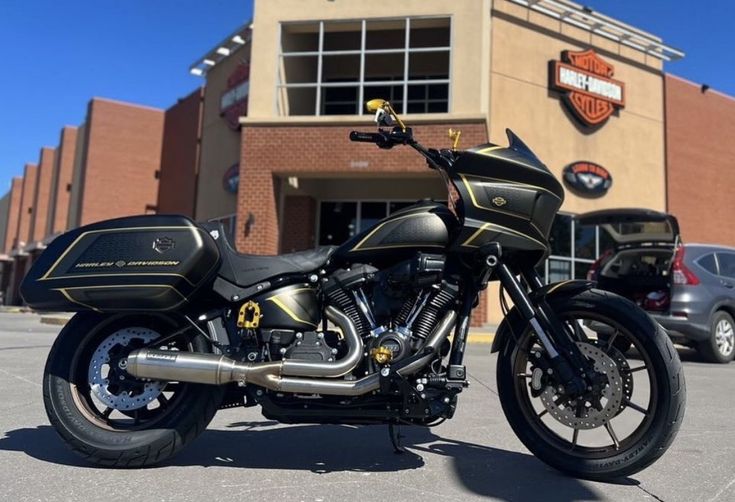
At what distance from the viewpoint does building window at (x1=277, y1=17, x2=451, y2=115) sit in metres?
14.9

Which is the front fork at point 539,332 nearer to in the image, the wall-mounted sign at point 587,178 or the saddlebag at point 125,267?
the saddlebag at point 125,267

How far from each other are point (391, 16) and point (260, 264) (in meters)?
12.8

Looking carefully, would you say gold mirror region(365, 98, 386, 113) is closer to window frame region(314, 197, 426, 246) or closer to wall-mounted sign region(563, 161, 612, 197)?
window frame region(314, 197, 426, 246)

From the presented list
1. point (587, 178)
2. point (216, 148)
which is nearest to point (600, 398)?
point (587, 178)

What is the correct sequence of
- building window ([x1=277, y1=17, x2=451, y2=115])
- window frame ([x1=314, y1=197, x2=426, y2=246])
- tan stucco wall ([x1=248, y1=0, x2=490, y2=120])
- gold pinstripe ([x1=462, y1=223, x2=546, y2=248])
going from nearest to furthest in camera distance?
gold pinstripe ([x1=462, y1=223, x2=546, y2=248]), tan stucco wall ([x1=248, y1=0, x2=490, y2=120]), building window ([x1=277, y1=17, x2=451, y2=115]), window frame ([x1=314, y1=197, x2=426, y2=246])

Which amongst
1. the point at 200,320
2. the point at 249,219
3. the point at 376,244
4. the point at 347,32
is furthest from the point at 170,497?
the point at 347,32

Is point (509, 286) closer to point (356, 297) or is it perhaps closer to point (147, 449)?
point (356, 297)

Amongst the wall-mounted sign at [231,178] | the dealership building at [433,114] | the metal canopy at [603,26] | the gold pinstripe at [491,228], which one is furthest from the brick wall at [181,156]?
the gold pinstripe at [491,228]

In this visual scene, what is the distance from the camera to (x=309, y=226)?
16547 mm

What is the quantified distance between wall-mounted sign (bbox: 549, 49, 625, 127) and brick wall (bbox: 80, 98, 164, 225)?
15.7m

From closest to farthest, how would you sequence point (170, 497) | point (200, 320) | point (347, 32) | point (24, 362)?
point (170, 497)
point (200, 320)
point (24, 362)
point (347, 32)

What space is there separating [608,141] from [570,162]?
1573 mm

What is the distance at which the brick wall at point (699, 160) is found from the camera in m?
18.5

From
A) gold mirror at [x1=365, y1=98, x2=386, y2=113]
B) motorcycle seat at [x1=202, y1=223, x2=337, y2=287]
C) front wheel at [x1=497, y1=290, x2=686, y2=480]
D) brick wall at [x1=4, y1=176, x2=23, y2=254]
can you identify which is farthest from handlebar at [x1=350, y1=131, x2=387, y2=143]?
brick wall at [x1=4, y1=176, x2=23, y2=254]
